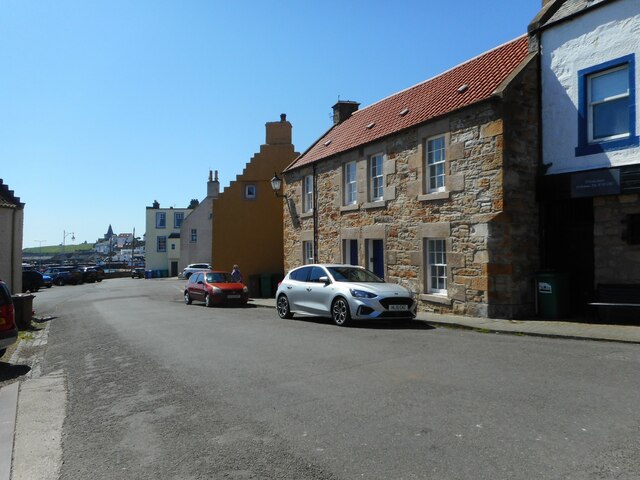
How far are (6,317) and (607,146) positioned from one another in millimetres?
12779

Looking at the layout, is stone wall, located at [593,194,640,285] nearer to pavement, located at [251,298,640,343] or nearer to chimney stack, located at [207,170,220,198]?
pavement, located at [251,298,640,343]

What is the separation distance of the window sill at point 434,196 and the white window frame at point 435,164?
0.76 ft

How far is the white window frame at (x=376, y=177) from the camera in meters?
17.5

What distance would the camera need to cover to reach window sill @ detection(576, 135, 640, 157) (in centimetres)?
1130

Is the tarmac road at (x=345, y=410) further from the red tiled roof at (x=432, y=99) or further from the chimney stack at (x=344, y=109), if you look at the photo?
the chimney stack at (x=344, y=109)

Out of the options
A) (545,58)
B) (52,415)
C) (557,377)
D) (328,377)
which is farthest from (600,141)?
(52,415)

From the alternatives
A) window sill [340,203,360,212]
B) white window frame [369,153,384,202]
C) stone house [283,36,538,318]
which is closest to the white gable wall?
stone house [283,36,538,318]

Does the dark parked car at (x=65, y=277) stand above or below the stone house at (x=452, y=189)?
below

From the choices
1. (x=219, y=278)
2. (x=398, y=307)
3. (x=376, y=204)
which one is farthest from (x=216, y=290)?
(x=398, y=307)

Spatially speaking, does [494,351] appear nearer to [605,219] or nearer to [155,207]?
[605,219]

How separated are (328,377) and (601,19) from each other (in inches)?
430

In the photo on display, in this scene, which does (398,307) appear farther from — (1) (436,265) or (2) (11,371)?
(2) (11,371)

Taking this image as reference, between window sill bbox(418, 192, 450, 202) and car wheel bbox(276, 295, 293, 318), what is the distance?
15.8 feet

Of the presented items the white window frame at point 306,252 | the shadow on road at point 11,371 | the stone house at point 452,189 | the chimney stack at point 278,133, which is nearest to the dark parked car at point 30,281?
the chimney stack at point 278,133
